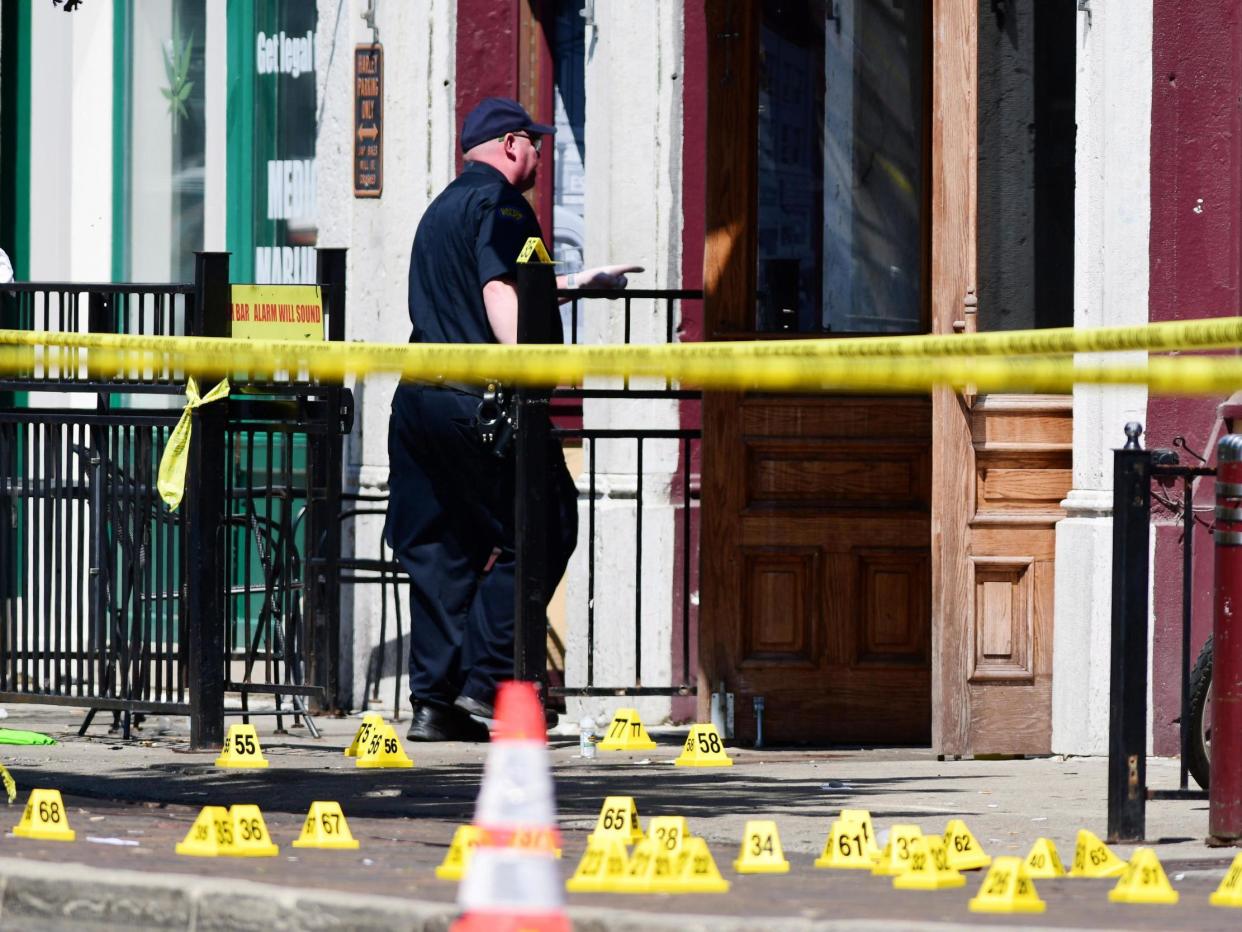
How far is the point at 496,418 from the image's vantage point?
992cm

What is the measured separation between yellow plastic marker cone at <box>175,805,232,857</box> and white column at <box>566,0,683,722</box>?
434cm

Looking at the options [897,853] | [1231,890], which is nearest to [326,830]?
[897,853]

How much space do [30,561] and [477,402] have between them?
1.77 metres

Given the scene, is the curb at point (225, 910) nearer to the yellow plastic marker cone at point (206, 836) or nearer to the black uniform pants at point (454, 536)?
the yellow plastic marker cone at point (206, 836)

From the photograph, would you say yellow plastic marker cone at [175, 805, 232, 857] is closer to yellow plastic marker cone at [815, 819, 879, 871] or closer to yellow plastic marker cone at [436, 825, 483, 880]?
yellow plastic marker cone at [436, 825, 483, 880]

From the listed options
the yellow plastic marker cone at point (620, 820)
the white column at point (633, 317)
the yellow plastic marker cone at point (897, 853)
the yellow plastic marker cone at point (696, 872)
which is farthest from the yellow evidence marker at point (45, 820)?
the white column at point (633, 317)

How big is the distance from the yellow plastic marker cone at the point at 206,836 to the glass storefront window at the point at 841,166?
400 centimetres

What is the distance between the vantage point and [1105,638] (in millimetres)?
9695

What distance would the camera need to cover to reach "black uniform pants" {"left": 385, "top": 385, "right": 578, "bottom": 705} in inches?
397

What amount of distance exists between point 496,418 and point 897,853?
3.51 m

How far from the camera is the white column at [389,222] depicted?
12.2m

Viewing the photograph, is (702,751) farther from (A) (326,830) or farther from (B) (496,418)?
(A) (326,830)

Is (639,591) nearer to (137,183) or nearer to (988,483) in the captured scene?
(988,483)

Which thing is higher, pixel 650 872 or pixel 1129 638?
pixel 1129 638
